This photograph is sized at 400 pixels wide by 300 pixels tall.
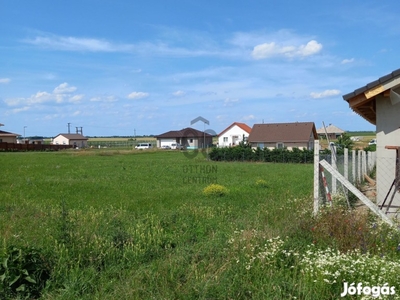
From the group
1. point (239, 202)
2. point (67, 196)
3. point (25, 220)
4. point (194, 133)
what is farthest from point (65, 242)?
point (194, 133)

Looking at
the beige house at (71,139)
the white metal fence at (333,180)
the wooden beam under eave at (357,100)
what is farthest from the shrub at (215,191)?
the beige house at (71,139)

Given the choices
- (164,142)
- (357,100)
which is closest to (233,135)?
(164,142)

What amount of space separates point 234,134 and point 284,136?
58.6ft

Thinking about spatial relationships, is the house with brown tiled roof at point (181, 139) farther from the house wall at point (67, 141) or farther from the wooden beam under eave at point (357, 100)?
the wooden beam under eave at point (357, 100)

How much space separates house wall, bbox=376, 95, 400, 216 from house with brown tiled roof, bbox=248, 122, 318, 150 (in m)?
43.7

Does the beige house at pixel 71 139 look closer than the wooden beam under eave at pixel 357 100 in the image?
No

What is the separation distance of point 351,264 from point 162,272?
7.33ft

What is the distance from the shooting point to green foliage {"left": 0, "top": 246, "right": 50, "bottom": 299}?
420cm

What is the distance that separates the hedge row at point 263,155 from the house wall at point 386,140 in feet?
90.6

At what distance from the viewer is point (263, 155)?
3666 cm

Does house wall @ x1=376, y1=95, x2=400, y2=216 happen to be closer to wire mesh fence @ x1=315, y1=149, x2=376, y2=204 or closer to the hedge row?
wire mesh fence @ x1=315, y1=149, x2=376, y2=204

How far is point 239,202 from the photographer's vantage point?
10.3m

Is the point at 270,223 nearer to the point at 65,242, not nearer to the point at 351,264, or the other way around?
the point at 351,264

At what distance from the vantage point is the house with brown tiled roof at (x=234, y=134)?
6875 centimetres
